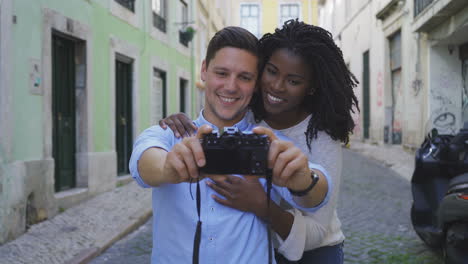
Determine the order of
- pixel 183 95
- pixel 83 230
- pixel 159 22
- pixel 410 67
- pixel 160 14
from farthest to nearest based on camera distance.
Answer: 1. pixel 183 95
2. pixel 410 67
3. pixel 160 14
4. pixel 159 22
5. pixel 83 230

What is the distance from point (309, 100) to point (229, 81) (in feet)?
2.19

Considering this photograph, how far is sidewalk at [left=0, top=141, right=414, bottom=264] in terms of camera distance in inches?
190

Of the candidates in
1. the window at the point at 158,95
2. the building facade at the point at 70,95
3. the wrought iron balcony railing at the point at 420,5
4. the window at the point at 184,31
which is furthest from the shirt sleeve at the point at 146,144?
the window at the point at 184,31

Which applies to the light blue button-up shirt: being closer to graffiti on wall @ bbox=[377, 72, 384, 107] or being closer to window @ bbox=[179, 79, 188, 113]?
window @ bbox=[179, 79, 188, 113]

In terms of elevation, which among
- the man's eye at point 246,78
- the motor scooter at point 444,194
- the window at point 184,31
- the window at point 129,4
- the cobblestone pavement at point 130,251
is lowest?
the cobblestone pavement at point 130,251

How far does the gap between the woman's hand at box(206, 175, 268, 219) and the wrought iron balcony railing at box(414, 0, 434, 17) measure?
1223 centimetres

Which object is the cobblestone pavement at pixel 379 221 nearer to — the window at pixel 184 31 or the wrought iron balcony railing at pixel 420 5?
the wrought iron balcony railing at pixel 420 5

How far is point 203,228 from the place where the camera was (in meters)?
1.63

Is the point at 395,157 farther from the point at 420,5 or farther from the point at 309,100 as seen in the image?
the point at 309,100

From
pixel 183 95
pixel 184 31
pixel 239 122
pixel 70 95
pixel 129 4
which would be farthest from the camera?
pixel 183 95

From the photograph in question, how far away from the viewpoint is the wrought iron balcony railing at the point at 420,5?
12.4 meters

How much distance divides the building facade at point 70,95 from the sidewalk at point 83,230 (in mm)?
217

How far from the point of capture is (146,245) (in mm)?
5410

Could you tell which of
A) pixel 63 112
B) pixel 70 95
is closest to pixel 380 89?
pixel 70 95
